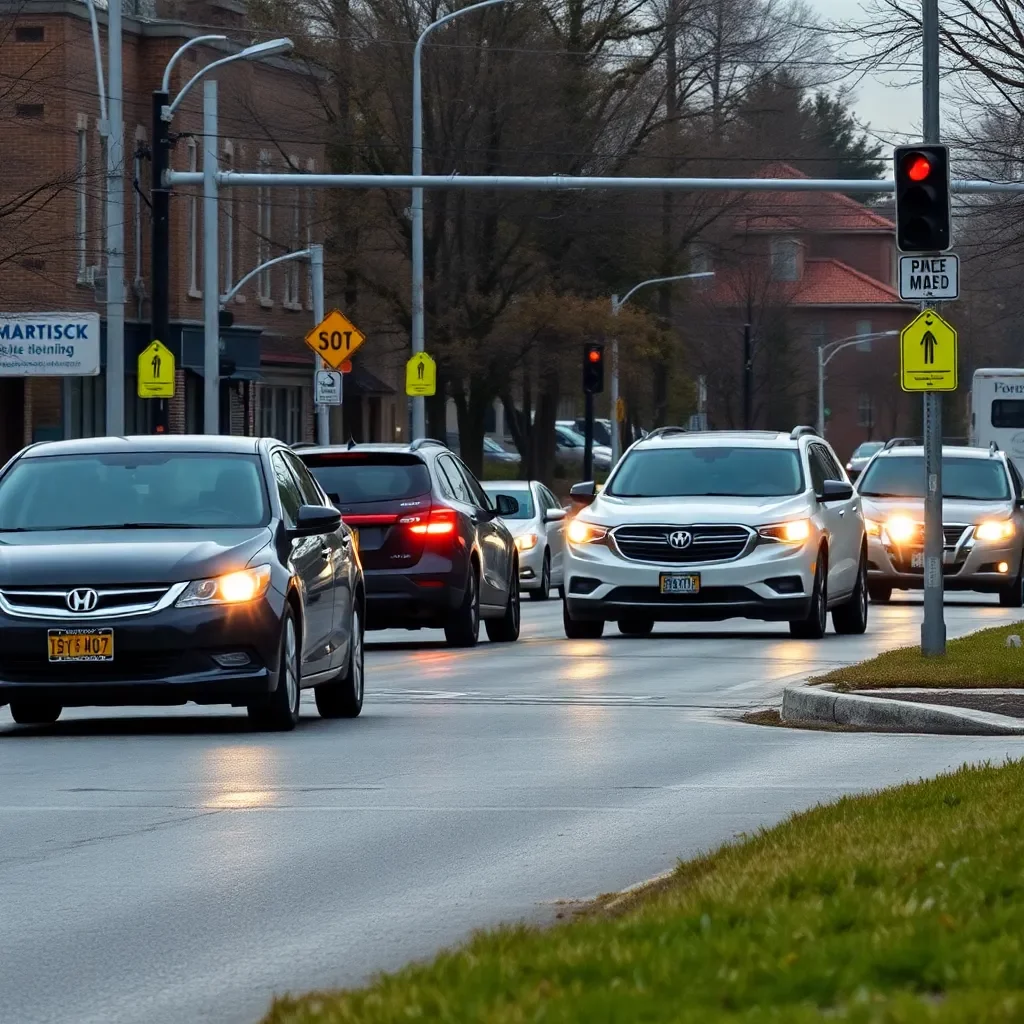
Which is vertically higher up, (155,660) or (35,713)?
(155,660)

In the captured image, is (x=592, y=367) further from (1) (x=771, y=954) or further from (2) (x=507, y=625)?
(1) (x=771, y=954)

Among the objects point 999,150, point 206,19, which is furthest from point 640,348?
point 999,150

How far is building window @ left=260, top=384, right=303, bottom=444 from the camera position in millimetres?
64125

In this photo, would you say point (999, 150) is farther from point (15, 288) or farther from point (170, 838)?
point (15, 288)

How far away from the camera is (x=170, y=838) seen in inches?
396

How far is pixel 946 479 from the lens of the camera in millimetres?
32188

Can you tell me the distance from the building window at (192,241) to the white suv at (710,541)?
110ft

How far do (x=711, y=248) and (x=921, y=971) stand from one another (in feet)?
225

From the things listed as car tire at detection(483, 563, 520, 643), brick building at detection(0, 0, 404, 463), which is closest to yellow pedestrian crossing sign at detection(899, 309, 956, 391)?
car tire at detection(483, 563, 520, 643)

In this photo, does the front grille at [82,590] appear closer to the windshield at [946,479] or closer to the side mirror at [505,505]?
the side mirror at [505,505]

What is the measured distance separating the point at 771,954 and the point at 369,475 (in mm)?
17028

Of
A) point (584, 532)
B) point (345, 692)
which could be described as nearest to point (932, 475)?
point (345, 692)

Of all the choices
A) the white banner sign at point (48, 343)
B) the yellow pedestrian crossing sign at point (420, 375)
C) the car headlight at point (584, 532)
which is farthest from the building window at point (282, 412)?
the car headlight at point (584, 532)

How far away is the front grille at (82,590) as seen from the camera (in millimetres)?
13789
